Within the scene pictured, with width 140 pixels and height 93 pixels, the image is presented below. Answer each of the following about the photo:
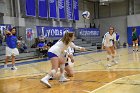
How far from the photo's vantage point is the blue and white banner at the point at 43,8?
58.4 ft

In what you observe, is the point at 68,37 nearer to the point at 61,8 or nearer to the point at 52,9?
the point at 52,9

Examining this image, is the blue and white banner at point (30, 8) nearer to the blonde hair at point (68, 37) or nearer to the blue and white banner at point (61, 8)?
the blue and white banner at point (61, 8)

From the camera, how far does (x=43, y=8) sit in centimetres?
1809

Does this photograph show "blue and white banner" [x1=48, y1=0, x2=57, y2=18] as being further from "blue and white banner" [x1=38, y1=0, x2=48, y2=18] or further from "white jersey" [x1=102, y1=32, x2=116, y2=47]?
"white jersey" [x1=102, y1=32, x2=116, y2=47]

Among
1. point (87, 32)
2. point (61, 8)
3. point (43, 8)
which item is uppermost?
point (61, 8)

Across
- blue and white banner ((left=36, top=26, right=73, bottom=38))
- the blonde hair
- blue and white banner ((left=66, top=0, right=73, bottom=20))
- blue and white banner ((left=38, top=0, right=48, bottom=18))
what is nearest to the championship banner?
blue and white banner ((left=36, top=26, right=73, bottom=38))

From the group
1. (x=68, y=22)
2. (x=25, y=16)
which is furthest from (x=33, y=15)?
(x=68, y=22)

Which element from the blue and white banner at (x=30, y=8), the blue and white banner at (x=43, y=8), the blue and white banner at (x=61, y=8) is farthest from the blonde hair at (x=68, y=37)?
the blue and white banner at (x=61, y=8)

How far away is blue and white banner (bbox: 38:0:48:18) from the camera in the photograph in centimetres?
1780

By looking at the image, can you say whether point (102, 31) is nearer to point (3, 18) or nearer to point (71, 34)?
point (3, 18)

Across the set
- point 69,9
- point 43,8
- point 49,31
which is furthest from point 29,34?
point 69,9

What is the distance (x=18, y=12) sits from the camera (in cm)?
1630

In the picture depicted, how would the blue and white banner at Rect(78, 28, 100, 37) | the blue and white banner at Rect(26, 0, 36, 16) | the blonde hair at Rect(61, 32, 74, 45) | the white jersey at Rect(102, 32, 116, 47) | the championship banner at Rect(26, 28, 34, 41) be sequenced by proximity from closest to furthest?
the blonde hair at Rect(61, 32, 74, 45) → the white jersey at Rect(102, 32, 116, 47) → the championship banner at Rect(26, 28, 34, 41) → the blue and white banner at Rect(26, 0, 36, 16) → the blue and white banner at Rect(78, 28, 100, 37)

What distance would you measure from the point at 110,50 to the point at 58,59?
154 inches
